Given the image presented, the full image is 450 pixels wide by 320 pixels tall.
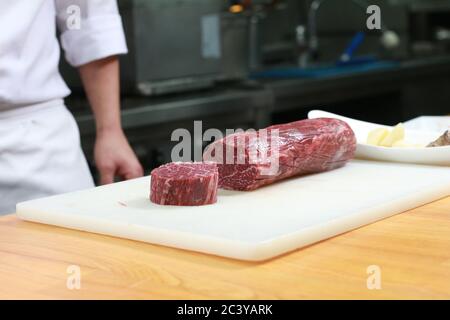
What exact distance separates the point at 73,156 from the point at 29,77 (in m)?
0.21

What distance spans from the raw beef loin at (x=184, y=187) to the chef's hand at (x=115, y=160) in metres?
0.74

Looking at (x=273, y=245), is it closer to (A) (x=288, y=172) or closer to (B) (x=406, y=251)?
(B) (x=406, y=251)

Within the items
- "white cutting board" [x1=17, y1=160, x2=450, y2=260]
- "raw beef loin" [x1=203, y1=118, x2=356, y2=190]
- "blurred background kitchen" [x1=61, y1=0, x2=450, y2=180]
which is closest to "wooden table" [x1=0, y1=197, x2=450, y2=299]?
"white cutting board" [x1=17, y1=160, x2=450, y2=260]

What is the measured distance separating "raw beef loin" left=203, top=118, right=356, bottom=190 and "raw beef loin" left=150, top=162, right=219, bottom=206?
88mm

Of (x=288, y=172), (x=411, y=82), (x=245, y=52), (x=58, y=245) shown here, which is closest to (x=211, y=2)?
(x=245, y=52)

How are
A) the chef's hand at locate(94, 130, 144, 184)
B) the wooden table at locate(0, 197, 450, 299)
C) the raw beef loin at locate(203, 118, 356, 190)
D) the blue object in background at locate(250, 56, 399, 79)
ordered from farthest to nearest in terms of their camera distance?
the blue object in background at locate(250, 56, 399, 79), the chef's hand at locate(94, 130, 144, 184), the raw beef loin at locate(203, 118, 356, 190), the wooden table at locate(0, 197, 450, 299)

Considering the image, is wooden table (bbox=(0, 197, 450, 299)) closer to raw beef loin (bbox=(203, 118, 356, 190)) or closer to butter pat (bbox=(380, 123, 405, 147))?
raw beef loin (bbox=(203, 118, 356, 190))

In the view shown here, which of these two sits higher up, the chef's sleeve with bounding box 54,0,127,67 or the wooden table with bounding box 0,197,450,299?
the chef's sleeve with bounding box 54,0,127,67

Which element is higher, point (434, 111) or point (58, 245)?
point (58, 245)

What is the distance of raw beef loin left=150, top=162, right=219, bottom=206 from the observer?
119 cm

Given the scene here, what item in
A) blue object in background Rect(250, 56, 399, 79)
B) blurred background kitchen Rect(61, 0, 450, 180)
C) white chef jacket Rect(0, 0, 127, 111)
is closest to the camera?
white chef jacket Rect(0, 0, 127, 111)

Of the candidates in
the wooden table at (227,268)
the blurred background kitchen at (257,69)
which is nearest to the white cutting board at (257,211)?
the wooden table at (227,268)

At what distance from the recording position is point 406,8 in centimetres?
464

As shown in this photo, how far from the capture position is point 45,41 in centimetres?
182
